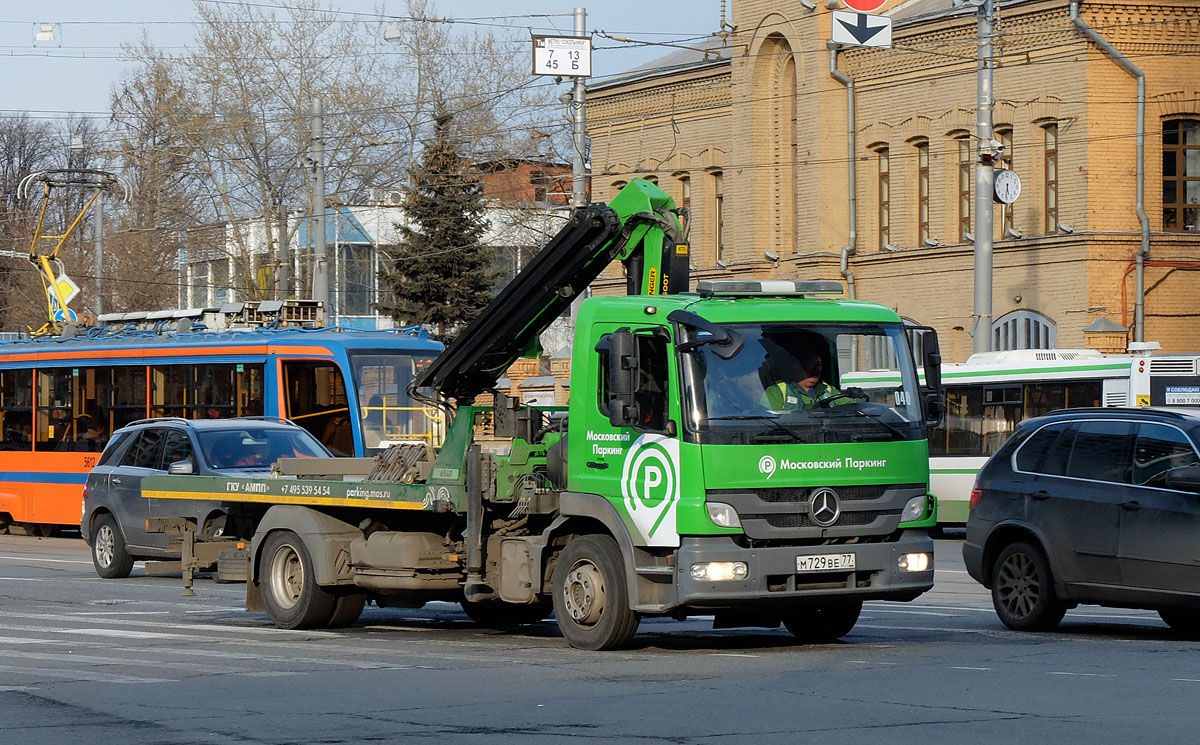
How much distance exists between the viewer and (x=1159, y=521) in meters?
13.6

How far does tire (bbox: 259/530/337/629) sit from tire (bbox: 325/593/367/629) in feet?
0.12

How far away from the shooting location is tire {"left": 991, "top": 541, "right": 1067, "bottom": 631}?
1451 cm

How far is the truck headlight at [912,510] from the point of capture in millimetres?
12953

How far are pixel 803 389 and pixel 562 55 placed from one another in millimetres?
27766

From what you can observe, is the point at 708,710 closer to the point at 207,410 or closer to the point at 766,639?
the point at 766,639

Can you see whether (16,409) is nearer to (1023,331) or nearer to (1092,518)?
(1023,331)

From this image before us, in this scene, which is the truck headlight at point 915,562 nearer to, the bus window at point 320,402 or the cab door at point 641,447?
the cab door at point 641,447

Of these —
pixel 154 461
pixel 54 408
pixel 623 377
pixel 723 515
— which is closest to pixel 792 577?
pixel 723 515

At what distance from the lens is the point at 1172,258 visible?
3869 centimetres

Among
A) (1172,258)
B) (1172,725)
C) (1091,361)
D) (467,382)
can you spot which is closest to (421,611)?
(467,382)

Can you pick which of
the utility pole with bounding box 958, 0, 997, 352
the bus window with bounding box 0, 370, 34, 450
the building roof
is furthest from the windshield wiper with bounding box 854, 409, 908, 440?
the building roof

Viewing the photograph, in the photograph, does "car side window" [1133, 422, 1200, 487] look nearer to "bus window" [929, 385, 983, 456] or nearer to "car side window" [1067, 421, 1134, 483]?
"car side window" [1067, 421, 1134, 483]

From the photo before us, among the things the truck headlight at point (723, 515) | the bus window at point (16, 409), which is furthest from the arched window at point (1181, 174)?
the truck headlight at point (723, 515)

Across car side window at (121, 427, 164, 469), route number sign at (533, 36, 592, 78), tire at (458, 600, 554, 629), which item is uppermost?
route number sign at (533, 36, 592, 78)
